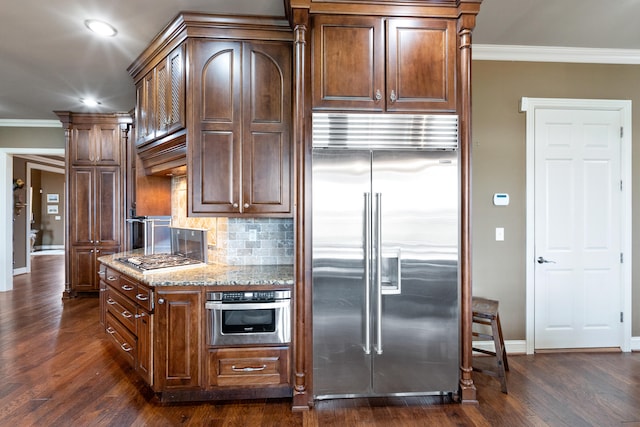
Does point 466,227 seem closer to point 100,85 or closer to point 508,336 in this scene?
point 508,336

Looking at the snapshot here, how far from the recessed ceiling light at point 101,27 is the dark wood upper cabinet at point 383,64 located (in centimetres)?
163

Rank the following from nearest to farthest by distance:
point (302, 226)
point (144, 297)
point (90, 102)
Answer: point (302, 226) < point (144, 297) < point (90, 102)

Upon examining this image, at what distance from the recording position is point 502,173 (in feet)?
10.2

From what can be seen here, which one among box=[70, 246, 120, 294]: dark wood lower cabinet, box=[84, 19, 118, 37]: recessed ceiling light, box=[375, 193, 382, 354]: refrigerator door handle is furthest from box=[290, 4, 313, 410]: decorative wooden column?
box=[70, 246, 120, 294]: dark wood lower cabinet

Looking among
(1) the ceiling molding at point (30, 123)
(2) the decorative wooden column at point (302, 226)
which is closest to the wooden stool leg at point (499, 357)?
(2) the decorative wooden column at point (302, 226)

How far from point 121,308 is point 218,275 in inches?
41.2

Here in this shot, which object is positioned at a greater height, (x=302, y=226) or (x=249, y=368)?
(x=302, y=226)

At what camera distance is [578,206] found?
3.13m

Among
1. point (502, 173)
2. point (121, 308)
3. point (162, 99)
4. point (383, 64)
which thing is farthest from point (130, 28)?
point (502, 173)

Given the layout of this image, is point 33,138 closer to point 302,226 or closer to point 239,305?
point 239,305

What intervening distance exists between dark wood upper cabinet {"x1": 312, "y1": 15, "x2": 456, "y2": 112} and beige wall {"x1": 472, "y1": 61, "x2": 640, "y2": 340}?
92cm

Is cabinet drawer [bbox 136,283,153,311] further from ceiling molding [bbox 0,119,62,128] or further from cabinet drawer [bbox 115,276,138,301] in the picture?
ceiling molding [bbox 0,119,62,128]

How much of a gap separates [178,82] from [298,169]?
123 centimetres

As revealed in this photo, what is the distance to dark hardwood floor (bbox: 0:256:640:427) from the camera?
2180 mm
